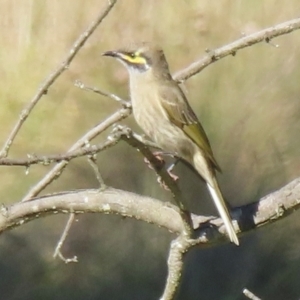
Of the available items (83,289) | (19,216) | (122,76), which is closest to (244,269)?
(83,289)

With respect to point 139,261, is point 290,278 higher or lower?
lower

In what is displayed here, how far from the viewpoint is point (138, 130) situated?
3.83m

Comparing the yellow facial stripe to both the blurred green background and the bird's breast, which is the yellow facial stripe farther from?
the blurred green background

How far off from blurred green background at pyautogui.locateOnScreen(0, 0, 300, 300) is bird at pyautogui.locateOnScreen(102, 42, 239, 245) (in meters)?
1.05

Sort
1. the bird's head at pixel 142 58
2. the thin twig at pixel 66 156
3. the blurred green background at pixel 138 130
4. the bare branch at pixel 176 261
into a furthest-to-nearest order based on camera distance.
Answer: the blurred green background at pixel 138 130 < the bird's head at pixel 142 58 < the bare branch at pixel 176 261 < the thin twig at pixel 66 156

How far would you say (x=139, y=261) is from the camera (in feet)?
13.0

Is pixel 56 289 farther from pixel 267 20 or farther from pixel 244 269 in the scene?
pixel 267 20

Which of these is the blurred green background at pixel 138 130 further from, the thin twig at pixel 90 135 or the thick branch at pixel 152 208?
the thick branch at pixel 152 208


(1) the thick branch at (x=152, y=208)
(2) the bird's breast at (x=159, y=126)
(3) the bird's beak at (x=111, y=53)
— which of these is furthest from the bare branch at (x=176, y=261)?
(3) the bird's beak at (x=111, y=53)

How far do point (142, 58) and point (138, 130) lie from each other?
1.09 metres

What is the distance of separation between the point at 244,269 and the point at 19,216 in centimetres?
153

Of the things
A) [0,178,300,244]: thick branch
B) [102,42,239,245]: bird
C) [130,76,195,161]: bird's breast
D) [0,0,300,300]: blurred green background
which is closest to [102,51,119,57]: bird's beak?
[102,42,239,245]: bird

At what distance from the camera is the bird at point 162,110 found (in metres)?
2.71

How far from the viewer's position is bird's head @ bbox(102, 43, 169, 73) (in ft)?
8.93
